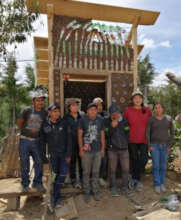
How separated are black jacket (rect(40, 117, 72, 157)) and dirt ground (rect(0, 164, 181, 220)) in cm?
99

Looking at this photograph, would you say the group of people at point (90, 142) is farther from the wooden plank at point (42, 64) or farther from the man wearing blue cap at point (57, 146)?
the wooden plank at point (42, 64)

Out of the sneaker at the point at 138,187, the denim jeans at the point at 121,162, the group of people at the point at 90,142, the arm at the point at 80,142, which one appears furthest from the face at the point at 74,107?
the sneaker at the point at 138,187

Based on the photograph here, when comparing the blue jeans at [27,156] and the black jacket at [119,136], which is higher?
the black jacket at [119,136]

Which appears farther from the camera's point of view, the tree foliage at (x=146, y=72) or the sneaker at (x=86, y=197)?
the tree foliage at (x=146, y=72)

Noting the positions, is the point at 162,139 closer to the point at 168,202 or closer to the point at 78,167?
the point at 168,202

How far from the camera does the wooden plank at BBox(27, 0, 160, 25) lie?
14.8 ft

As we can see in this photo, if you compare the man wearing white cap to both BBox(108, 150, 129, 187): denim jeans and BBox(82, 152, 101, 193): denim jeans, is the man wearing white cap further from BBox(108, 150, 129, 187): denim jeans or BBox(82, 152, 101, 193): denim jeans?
BBox(108, 150, 129, 187): denim jeans

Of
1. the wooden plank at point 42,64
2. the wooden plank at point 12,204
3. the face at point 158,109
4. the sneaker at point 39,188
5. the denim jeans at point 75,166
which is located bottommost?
the wooden plank at point 12,204

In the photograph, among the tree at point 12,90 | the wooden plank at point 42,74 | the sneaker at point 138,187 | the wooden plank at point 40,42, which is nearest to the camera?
the sneaker at point 138,187

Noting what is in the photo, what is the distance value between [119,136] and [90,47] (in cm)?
231

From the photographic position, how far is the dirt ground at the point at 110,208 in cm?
303

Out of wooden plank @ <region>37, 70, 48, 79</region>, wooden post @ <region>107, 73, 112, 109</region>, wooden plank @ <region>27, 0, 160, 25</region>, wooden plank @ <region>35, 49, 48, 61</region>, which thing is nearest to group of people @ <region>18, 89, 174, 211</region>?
wooden post @ <region>107, 73, 112, 109</region>

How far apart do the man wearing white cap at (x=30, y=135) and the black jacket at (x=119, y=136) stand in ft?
4.30

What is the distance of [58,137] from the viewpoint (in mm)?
3443
